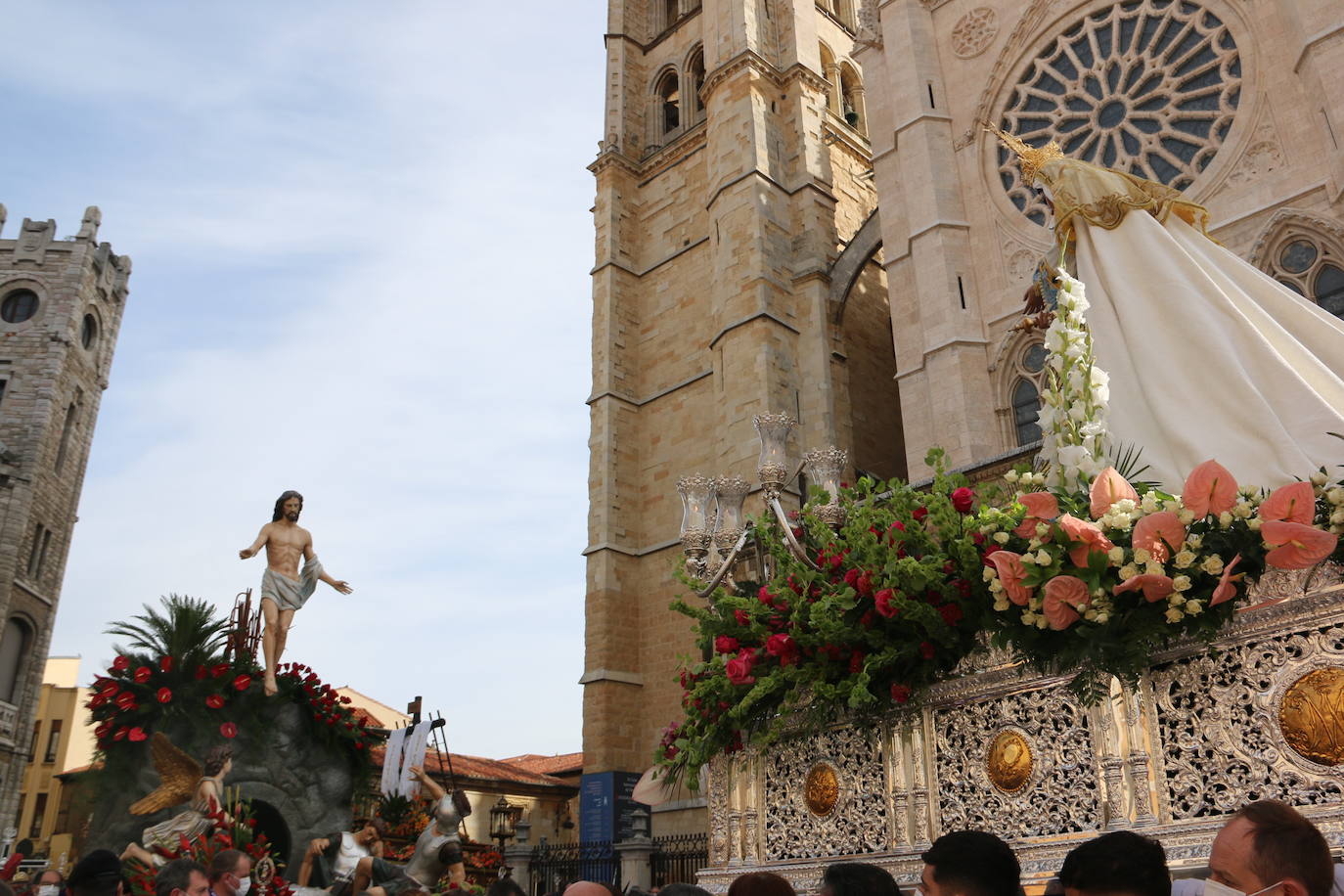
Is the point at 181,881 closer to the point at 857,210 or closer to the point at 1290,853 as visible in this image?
the point at 1290,853

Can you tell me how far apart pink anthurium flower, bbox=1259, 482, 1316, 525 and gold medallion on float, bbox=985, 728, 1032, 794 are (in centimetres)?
97

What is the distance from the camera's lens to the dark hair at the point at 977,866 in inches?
95.4

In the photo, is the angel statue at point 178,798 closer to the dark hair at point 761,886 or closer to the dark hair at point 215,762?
the dark hair at point 215,762

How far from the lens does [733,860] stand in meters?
3.85

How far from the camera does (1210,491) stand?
9.32ft

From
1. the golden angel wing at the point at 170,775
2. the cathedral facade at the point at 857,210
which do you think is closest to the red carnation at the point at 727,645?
the golden angel wing at the point at 170,775

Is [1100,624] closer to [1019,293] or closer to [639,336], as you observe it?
[1019,293]

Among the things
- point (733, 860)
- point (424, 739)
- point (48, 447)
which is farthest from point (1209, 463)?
point (48, 447)

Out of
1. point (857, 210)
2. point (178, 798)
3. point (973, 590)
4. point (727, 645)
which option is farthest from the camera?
point (857, 210)

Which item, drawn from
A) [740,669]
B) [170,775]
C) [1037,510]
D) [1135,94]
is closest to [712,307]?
[1135,94]

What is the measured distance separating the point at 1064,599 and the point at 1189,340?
4.70 feet

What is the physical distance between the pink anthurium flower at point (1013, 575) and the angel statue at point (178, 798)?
5.88 meters

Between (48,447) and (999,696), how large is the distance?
113 feet

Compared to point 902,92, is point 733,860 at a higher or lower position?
lower
